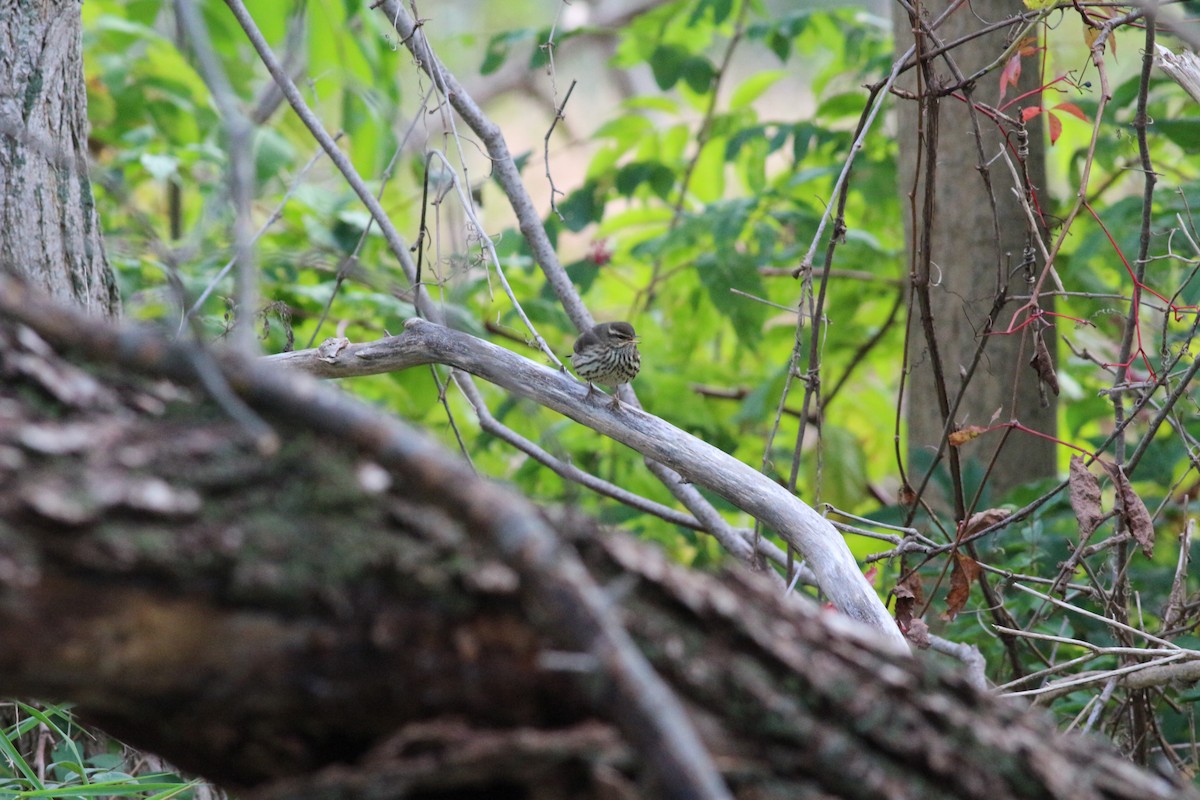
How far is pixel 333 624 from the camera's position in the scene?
42.7 inches

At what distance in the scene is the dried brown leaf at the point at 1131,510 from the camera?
102 inches

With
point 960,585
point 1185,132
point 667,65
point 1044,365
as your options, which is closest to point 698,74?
point 667,65

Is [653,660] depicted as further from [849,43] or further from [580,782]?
[849,43]

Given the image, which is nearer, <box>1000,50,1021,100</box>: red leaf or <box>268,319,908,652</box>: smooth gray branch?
<box>268,319,908,652</box>: smooth gray branch

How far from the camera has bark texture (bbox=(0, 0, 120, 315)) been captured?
2.64 metres

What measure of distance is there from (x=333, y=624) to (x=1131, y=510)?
7.36ft

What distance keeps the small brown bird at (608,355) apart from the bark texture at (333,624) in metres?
2.63

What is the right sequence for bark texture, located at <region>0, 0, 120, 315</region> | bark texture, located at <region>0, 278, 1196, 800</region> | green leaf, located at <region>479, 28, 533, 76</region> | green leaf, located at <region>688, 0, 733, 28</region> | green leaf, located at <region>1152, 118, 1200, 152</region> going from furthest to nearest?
1. green leaf, located at <region>479, 28, 533, 76</region>
2. green leaf, located at <region>688, 0, 733, 28</region>
3. green leaf, located at <region>1152, 118, 1200, 152</region>
4. bark texture, located at <region>0, 0, 120, 315</region>
5. bark texture, located at <region>0, 278, 1196, 800</region>

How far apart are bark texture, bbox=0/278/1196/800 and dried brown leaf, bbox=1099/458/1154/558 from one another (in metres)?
1.59

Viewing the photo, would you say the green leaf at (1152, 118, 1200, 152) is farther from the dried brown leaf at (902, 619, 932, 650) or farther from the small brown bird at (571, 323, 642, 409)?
the dried brown leaf at (902, 619, 932, 650)

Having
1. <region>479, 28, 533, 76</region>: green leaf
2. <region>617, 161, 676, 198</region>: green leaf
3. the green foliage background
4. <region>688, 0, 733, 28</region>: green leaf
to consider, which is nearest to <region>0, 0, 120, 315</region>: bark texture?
the green foliage background

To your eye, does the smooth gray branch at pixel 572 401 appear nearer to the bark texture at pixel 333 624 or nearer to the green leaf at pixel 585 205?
the bark texture at pixel 333 624

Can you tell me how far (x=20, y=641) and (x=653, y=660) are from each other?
2.15 feet


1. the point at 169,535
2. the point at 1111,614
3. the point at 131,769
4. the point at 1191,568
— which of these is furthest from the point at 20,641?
the point at 1191,568
